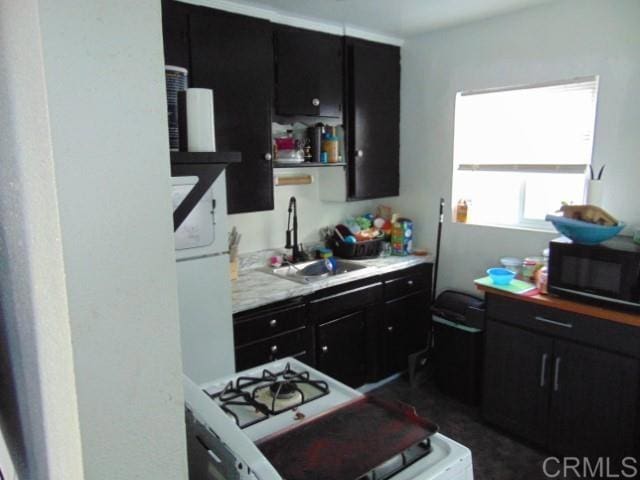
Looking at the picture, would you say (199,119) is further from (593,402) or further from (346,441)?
(593,402)

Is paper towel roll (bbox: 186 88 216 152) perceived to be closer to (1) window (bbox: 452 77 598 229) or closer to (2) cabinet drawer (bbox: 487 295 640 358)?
(2) cabinet drawer (bbox: 487 295 640 358)

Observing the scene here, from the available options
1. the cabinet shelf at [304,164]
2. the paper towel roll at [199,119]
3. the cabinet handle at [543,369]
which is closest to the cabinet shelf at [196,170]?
the paper towel roll at [199,119]

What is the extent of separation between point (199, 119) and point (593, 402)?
2220 mm

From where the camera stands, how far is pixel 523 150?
120 inches

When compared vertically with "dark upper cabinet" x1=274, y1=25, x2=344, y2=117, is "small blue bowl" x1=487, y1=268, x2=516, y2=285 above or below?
below

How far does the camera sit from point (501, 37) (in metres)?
3.00

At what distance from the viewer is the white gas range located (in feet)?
2.88

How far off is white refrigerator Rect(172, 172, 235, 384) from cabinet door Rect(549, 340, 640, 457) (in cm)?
168

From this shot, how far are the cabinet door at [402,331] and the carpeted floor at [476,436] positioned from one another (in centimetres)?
17

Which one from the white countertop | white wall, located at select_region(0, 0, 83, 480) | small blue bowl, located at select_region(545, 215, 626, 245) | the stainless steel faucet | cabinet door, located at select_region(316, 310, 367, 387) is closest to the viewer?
white wall, located at select_region(0, 0, 83, 480)

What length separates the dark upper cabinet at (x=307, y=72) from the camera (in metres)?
2.89

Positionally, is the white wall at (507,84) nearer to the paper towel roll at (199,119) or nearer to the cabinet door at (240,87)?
the cabinet door at (240,87)
